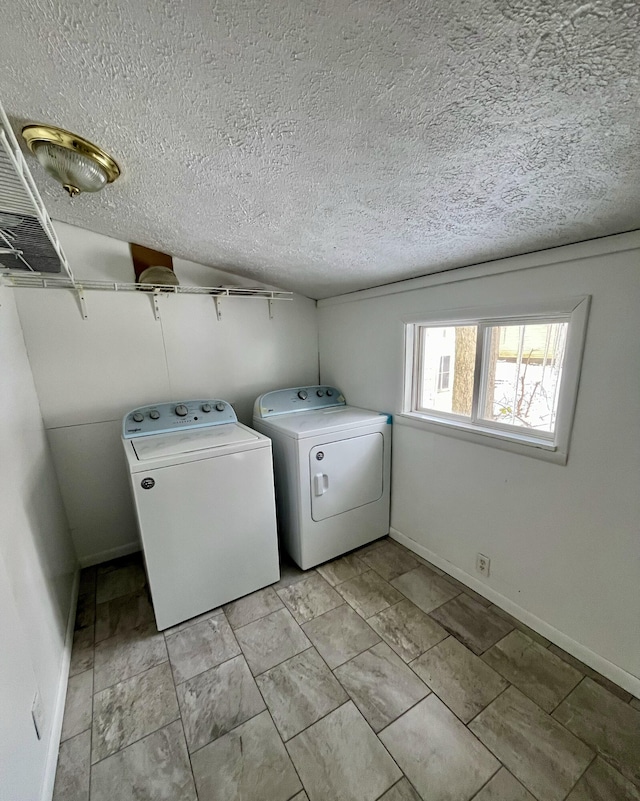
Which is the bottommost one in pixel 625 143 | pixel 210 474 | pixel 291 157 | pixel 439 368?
pixel 210 474

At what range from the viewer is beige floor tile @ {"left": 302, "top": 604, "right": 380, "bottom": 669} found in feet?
5.15

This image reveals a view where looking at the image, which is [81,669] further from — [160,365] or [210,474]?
[160,365]

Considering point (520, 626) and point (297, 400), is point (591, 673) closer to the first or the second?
point (520, 626)

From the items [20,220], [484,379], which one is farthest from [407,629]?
[20,220]

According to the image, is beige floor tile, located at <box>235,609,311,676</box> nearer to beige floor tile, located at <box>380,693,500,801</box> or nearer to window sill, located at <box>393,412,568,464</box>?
beige floor tile, located at <box>380,693,500,801</box>

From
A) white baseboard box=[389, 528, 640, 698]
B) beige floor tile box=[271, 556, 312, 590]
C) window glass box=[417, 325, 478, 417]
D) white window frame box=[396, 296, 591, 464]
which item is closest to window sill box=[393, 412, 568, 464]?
white window frame box=[396, 296, 591, 464]

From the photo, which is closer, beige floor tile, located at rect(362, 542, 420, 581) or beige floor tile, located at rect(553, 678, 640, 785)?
beige floor tile, located at rect(553, 678, 640, 785)

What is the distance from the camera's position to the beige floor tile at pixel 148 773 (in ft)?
3.60

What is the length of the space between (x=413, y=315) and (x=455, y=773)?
81.3 inches

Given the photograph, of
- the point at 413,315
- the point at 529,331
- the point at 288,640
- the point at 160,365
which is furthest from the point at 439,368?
the point at 160,365

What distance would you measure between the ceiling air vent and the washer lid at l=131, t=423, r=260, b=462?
93cm

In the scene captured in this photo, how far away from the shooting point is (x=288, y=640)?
1649mm

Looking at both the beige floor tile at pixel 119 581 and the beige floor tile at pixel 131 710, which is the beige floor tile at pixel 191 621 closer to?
the beige floor tile at pixel 131 710

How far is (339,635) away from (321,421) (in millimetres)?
1185
